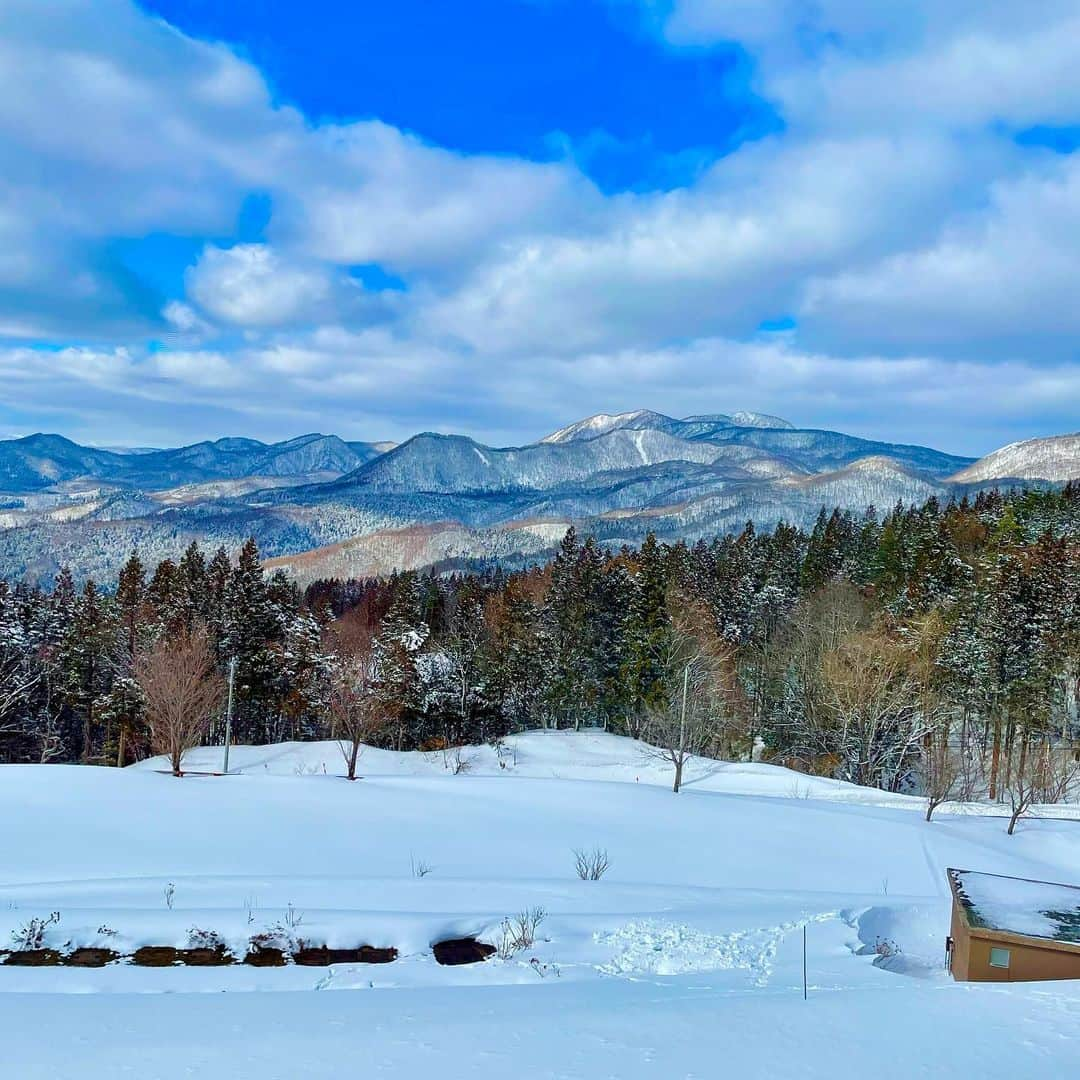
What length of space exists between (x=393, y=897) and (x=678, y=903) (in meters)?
4.67

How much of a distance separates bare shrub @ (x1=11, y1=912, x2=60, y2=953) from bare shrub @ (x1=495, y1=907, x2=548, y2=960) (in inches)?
231

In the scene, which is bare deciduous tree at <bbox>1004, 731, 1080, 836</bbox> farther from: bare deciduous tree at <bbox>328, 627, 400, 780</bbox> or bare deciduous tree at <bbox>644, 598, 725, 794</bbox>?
bare deciduous tree at <bbox>328, 627, 400, 780</bbox>

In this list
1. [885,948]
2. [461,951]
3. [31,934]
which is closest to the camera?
[31,934]

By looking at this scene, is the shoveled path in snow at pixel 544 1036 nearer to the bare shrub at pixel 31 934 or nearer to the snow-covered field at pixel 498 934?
the snow-covered field at pixel 498 934

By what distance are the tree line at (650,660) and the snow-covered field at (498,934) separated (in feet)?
31.1

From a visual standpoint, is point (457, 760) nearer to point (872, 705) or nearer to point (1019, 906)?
point (872, 705)

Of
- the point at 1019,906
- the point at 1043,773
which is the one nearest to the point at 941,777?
the point at 1043,773

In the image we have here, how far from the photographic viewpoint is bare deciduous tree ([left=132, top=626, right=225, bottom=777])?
34375mm

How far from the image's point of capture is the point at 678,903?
→ 12.9 metres

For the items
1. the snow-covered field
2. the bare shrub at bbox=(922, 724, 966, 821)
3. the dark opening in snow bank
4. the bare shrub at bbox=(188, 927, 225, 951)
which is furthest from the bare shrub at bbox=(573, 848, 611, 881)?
the bare shrub at bbox=(922, 724, 966, 821)

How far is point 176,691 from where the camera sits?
34.8 m

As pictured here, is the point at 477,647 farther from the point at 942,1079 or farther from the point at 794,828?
the point at 942,1079

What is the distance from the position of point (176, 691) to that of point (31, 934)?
87.1 feet

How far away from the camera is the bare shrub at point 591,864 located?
15977 millimetres
